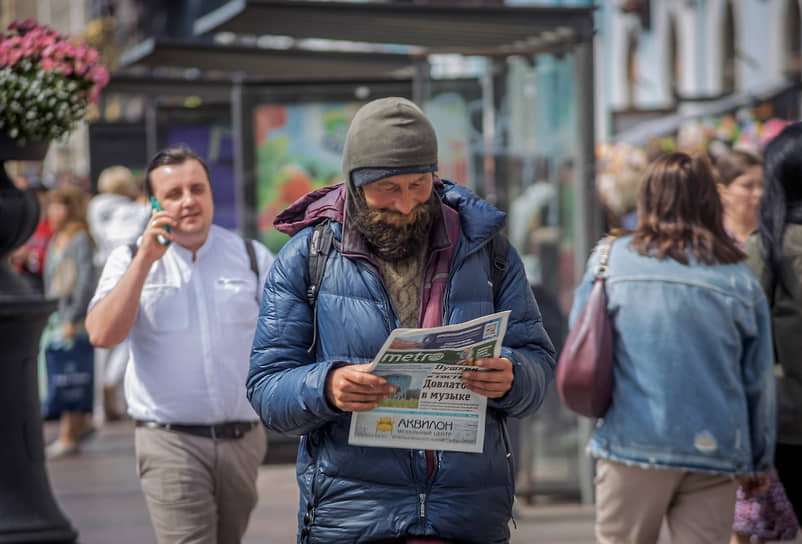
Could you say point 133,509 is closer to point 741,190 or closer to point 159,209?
point 159,209

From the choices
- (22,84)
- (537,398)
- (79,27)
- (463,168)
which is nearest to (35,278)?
(463,168)

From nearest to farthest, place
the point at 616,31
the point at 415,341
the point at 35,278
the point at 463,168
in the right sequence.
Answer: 1. the point at 415,341
2. the point at 463,168
3. the point at 35,278
4. the point at 616,31

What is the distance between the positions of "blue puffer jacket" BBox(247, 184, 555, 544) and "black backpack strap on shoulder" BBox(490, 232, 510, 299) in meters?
0.05

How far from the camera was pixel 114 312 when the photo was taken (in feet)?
14.0

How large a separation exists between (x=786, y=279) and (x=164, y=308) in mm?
2292

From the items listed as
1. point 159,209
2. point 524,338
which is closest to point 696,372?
point 524,338

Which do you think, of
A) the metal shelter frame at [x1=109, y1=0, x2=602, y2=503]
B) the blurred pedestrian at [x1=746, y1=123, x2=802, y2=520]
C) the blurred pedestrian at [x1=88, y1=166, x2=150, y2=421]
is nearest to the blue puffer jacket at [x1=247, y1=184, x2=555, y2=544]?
the blurred pedestrian at [x1=746, y1=123, x2=802, y2=520]

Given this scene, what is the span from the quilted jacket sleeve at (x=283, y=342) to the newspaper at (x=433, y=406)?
0.46 ft

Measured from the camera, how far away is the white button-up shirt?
4.34 m

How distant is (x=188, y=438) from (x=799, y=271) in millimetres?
2308

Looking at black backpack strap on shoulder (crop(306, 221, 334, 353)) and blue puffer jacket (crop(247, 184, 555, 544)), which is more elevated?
black backpack strap on shoulder (crop(306, 221, 334, 353))

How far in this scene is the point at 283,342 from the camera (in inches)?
121

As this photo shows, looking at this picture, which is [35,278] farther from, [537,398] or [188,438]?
[537,398]

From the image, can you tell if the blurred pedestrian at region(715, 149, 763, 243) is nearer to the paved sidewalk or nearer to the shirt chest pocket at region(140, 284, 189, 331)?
the paved sidewalk
